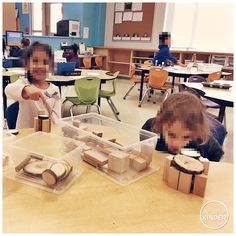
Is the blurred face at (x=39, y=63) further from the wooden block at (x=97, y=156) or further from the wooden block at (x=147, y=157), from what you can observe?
the wooden block at (x=147, y=157)

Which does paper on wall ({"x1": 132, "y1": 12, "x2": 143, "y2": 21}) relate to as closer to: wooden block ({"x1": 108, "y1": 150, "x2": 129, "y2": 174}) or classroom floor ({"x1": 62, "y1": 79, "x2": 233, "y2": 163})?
classroom floor ({"x1": 62, "y1": 79, "x2": 233, "y2": 163})

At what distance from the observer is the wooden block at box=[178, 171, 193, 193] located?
2.59 feet

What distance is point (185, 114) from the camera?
102 centimetres

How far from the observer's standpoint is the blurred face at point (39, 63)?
1.51 metres

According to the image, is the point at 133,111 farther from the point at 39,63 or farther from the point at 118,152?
the point at 118,152

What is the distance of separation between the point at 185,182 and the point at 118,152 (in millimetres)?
236

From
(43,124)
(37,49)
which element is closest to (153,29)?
(37,49)

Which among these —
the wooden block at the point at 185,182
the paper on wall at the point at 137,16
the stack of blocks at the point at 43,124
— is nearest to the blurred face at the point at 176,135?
the wooden block at the point at 185,182

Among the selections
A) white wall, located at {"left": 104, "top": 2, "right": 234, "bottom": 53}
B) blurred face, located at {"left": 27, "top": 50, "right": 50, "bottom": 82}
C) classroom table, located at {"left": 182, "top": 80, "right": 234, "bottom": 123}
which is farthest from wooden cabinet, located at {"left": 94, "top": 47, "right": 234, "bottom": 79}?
blurred face, located at {"left": 27, "top": 50, "right": 50, "bottom": 82}

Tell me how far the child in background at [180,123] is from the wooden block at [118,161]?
0.23m

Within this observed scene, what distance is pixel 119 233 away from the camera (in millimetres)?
616

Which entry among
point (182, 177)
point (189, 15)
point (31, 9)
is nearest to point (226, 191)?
point (182, 177)

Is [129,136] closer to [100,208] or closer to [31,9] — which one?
[100,208]

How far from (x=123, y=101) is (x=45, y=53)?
3265 mm
